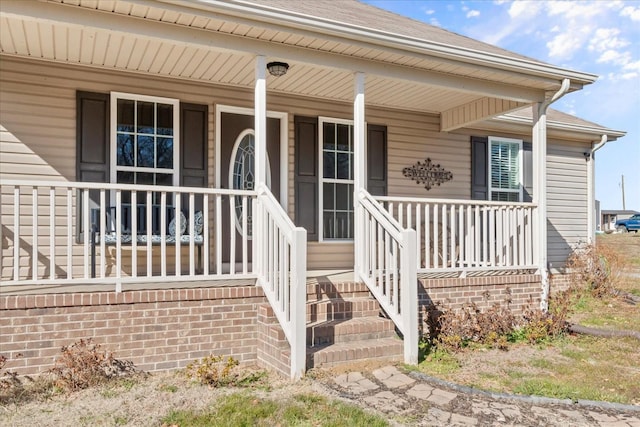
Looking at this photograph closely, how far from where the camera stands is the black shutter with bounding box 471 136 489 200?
27.1 ft

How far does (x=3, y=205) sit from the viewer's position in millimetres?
5211

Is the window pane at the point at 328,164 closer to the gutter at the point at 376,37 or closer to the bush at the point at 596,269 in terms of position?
the gutter at the point at 376,37

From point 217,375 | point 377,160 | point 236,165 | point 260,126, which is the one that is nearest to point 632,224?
point 377,160

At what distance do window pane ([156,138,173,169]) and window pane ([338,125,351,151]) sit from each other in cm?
236

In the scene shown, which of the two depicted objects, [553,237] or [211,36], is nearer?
[211,36]

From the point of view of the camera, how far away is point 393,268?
483 centimetres

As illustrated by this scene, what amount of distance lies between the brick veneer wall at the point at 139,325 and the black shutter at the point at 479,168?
16.1 feet

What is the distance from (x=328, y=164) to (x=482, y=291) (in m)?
2.66

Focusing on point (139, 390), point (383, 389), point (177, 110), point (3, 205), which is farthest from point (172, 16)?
point (383, 389)

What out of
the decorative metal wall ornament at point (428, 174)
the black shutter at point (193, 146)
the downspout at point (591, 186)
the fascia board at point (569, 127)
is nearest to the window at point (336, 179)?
the decorative metal wall ornament at point (428, 174)

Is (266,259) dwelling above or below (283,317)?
above

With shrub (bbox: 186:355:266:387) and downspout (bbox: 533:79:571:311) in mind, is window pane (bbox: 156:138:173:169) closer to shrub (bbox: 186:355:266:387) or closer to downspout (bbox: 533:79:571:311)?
shrub (bbox: 186:355:266:387)

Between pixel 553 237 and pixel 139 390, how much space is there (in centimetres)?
786

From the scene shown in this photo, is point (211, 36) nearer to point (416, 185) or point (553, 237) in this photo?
point (416, 185)
